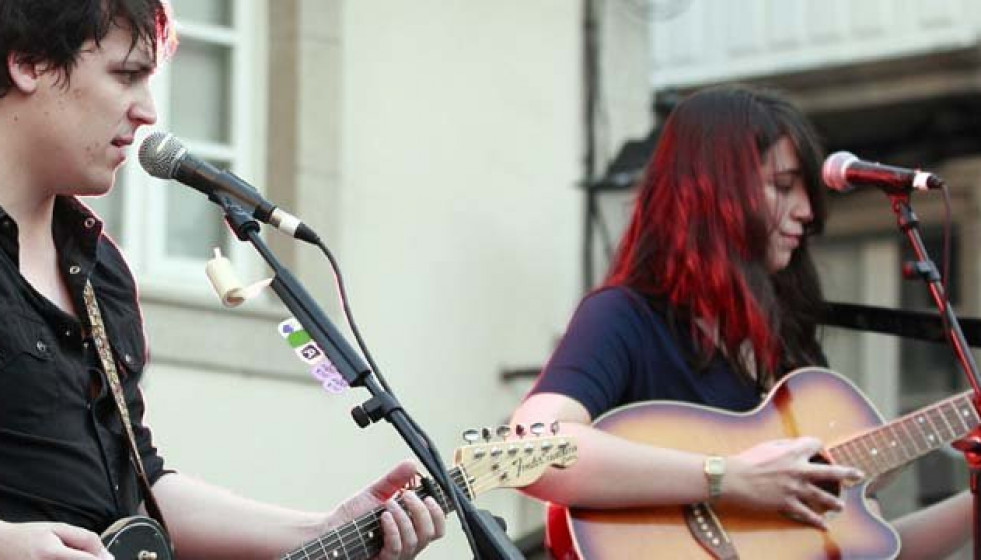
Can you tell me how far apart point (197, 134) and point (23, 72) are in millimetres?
4162

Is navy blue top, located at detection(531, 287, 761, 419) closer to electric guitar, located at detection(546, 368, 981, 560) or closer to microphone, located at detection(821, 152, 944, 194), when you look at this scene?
electric guitar, located at detection(546, 368, 981, 560)

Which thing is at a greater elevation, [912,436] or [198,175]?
[198,175]

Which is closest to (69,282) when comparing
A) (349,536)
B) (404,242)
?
(349,536)

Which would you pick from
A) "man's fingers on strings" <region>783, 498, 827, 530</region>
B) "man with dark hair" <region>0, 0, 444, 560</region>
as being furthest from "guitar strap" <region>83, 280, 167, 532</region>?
"man's fingers on strings" <region>783, 498, 827, 530</region>

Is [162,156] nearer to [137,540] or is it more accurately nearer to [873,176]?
[137,540]

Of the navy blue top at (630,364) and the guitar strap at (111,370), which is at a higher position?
the guitar strap at (111,370)

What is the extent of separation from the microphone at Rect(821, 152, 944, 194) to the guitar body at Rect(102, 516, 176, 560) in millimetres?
2139

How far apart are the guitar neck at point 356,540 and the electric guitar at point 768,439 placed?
0.99 metres

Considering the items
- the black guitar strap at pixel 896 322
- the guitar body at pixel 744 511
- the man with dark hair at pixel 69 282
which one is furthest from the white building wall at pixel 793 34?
the man with dark hair at pixel 69 282

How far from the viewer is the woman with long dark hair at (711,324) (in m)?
5.74

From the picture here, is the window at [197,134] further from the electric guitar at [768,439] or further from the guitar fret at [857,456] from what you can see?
the guitar fret at [857,456]

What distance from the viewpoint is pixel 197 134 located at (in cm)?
852

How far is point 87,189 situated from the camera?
173 inches

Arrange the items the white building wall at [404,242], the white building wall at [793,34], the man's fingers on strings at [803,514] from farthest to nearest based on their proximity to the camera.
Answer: the white building wall at [793,34] < the white building wall at [404,242] < the man's fingers on strings at [803,514]
